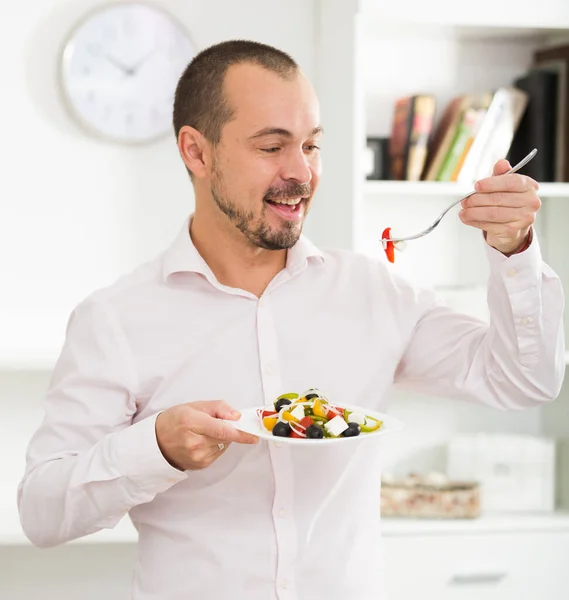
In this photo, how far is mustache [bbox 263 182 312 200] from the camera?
4.94 ft

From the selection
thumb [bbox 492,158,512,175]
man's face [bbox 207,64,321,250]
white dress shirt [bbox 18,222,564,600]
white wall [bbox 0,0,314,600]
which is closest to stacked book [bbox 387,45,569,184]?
white wall [bbox 0,0,314,600]

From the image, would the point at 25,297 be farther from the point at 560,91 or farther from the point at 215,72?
the point at 560,91

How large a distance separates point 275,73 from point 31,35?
1.34m

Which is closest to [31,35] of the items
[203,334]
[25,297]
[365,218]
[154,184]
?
[154,184]

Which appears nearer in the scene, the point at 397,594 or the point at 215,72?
the point at 215,72

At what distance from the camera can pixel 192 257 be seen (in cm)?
159

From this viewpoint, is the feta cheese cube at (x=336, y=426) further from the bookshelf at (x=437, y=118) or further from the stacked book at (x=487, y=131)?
the stacked book at (x=487, y=131)

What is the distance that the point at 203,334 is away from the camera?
1.58 meters

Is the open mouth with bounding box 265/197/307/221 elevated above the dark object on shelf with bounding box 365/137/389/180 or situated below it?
below

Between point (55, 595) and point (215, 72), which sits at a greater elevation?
point (215, 72)

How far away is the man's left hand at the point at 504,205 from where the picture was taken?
1.29 metres

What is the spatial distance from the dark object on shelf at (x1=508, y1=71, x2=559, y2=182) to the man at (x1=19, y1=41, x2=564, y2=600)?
1.14 metres

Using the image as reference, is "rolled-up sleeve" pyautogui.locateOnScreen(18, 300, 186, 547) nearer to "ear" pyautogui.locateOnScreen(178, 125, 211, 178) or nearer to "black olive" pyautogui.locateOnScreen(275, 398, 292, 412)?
Answer: "black olive" pyautogui.locateOnScreen(275, 398, 292, 412)

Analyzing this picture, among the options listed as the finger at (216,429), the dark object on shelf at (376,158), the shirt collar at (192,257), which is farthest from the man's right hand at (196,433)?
the dark object on shelf at (376,158)
